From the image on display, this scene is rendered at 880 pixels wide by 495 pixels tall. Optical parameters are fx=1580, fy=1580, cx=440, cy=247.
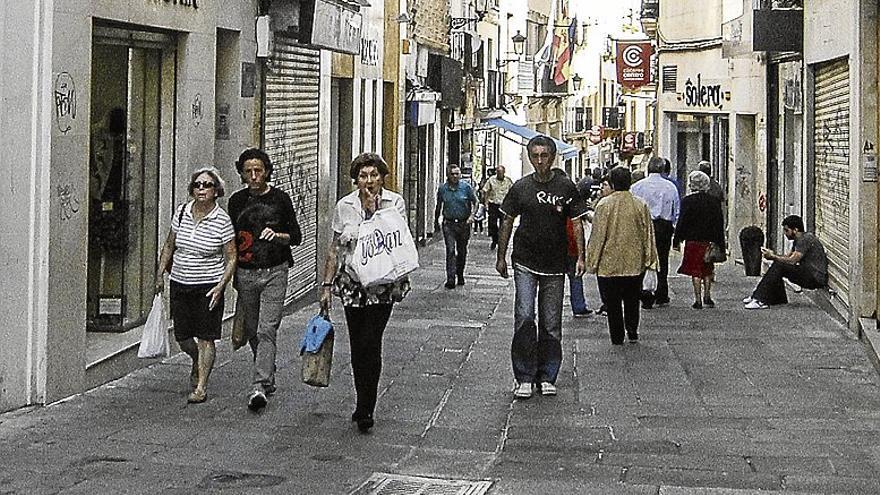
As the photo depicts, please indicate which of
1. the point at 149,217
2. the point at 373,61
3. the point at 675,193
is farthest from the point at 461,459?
the point at 373,61

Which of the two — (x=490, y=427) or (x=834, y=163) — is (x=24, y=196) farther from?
(x=834, y=163)

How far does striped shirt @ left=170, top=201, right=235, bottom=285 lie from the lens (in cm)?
1092

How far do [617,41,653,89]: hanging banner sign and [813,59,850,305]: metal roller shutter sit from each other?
65.0ft

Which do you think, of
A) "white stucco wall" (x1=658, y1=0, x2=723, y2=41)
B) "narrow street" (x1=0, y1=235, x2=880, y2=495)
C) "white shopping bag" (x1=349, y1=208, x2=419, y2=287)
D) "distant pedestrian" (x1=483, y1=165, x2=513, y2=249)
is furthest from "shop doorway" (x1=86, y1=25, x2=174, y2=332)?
"white stucco wall" (x1=658, y1=0, x2=723, y2=41)

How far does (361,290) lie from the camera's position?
9992 millimetres

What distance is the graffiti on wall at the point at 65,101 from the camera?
10.8 meters

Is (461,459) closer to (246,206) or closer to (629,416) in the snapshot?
(629,416)

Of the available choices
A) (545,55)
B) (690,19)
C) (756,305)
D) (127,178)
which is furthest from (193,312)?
(545,55)

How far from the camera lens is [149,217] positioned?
46.1ft

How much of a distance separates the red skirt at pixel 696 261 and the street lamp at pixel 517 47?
29894 millimetres

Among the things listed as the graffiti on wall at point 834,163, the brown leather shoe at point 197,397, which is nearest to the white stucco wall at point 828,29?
the graffiti on wall at point 834,163

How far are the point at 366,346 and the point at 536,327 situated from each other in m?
1.97

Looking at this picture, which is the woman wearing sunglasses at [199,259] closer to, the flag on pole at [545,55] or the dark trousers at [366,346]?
the dark trousers at [366,346]

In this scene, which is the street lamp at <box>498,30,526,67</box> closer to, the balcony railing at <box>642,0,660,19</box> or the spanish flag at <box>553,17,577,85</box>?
the spanish flag at <box>553,17,577,85</box>
